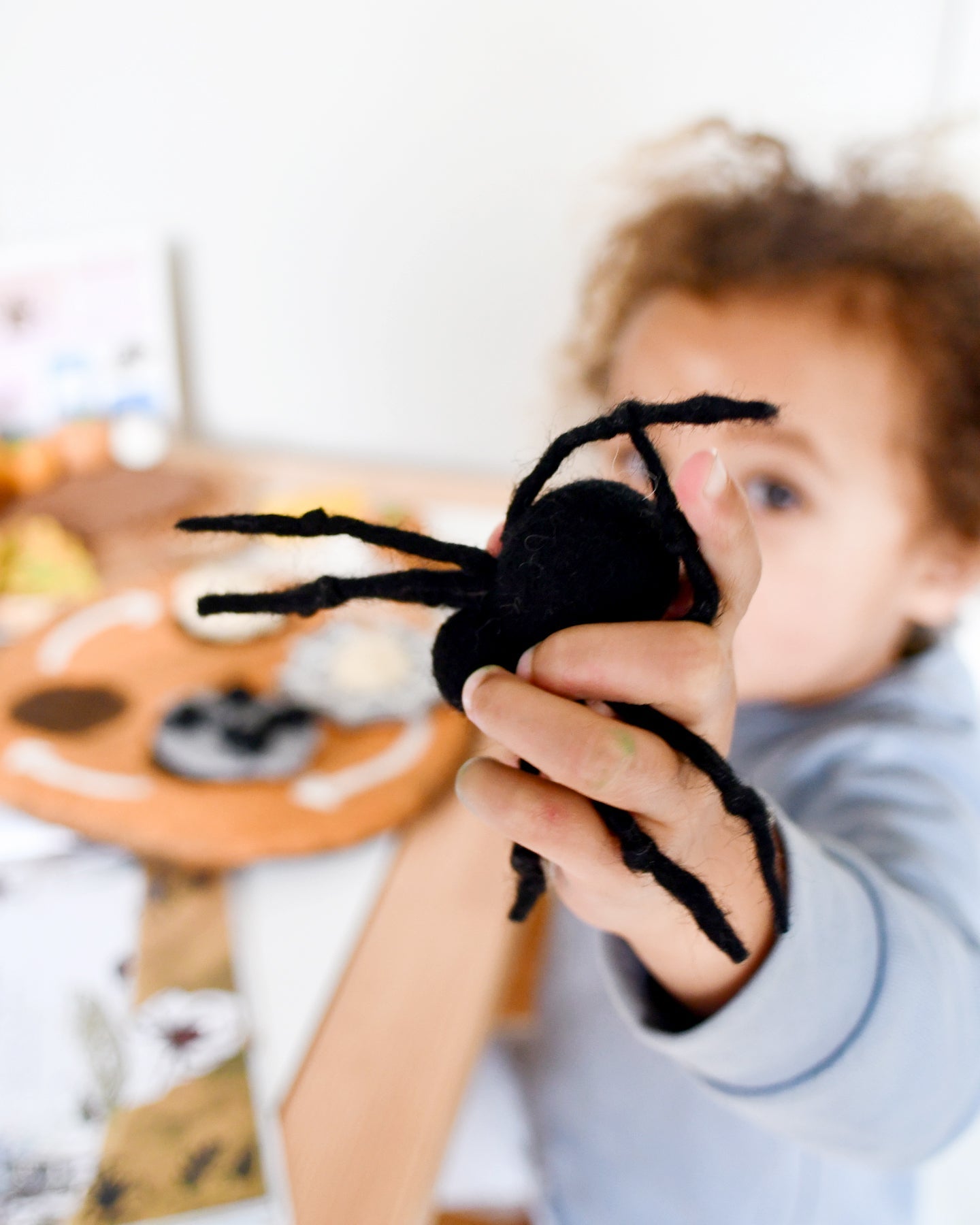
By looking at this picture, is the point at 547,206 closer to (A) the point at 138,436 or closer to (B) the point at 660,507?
(A) the point at 138,436

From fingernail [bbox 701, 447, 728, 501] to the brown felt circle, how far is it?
446 millimetres

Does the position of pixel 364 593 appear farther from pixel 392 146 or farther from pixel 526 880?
pixel 392 146

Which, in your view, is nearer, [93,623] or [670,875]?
[670,875]

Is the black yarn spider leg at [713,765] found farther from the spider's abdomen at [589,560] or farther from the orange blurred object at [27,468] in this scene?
the orange blurred object at [27,468]

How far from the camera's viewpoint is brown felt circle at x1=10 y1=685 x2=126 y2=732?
517mm

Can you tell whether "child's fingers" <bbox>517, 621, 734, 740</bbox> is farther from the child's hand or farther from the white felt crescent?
the white felt crescent

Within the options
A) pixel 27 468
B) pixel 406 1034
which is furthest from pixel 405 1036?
pixel 27 468

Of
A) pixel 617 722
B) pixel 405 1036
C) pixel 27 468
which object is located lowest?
pixel 405 1036

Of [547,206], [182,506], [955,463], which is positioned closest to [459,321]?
[547,206]

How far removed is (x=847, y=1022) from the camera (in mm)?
281

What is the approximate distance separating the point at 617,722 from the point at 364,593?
0.06 meters

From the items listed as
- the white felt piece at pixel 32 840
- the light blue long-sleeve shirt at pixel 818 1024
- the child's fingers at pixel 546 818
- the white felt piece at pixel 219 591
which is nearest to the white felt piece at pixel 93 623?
the white felt piece at pixel 219 591

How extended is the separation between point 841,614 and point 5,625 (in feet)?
1.82

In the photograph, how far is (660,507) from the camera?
18 centimetres
